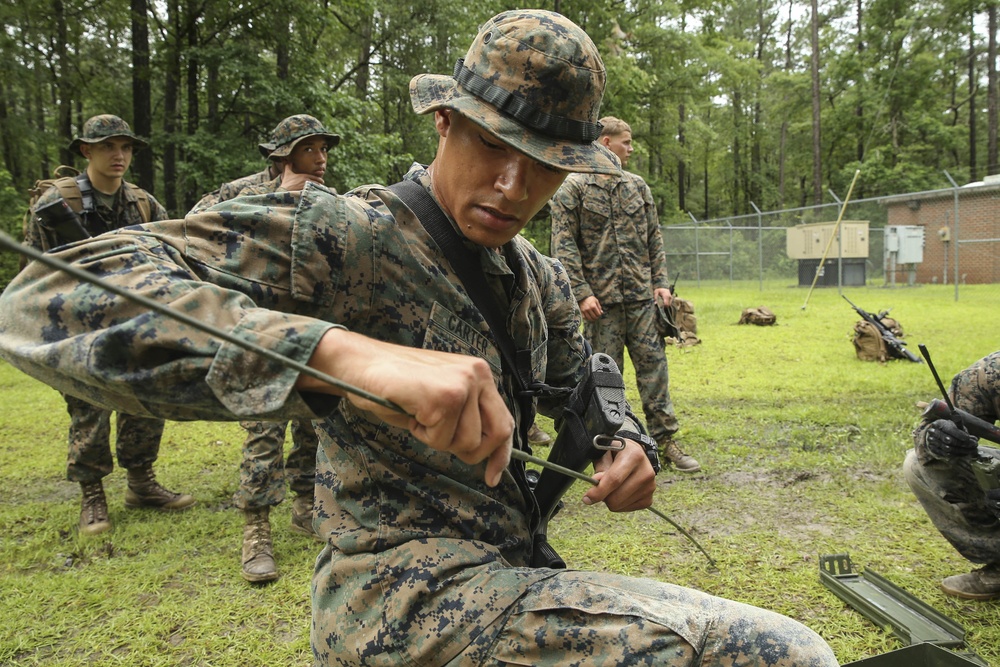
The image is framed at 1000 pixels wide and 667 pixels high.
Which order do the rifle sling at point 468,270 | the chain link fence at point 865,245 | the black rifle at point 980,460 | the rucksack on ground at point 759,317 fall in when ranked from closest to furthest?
the rifle sling at point 468,270 → the black rifle at point 980,460 → the rucksack on ground at point 759,317 → the chain link fence at point 865,245

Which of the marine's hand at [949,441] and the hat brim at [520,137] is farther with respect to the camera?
the marine's hand at [949,441]

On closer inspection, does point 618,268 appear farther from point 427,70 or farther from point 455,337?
point 427,70

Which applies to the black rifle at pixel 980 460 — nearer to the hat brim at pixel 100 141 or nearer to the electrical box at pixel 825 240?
the hat brim at pixel 100 141

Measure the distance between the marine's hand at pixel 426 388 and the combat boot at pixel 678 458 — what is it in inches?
178

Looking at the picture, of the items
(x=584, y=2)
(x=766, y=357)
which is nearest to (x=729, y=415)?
(x=766, y=357)

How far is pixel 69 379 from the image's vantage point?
991mm

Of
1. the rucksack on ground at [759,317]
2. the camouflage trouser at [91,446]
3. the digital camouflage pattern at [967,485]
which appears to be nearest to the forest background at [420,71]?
the rucksack on ground at [759,317]

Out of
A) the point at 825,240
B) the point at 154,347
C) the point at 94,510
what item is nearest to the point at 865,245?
the point at 825,240

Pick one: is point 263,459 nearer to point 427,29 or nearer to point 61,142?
point 61,142

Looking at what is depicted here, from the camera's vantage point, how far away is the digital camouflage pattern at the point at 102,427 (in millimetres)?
4414

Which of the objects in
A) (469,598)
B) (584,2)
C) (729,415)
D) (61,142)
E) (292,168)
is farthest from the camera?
(584,2)

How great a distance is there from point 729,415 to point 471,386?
6332 mm

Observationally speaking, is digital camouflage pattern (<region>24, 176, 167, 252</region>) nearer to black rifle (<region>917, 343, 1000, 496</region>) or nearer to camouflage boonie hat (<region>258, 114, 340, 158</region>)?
camouflage boonie hat (<region>258, 114, 340, 158</region>)

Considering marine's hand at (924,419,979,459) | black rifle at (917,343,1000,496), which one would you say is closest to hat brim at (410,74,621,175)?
black rifle at (917,343,1000,496)
